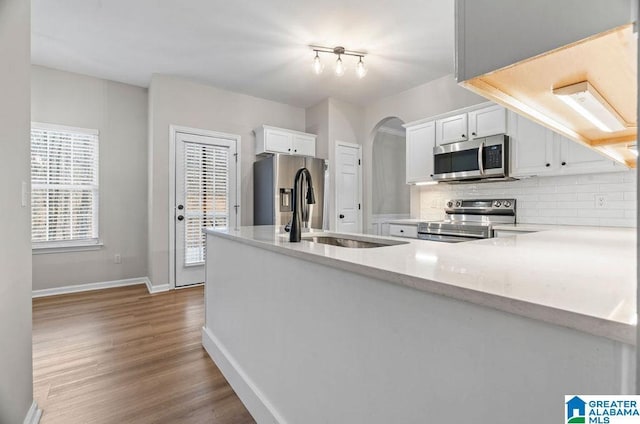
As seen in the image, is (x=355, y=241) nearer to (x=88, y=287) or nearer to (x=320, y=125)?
(x=320, y=125)

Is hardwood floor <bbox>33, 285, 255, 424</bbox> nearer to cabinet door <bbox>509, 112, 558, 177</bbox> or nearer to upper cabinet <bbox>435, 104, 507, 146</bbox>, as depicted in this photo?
cabinet door <bbox>509, 112, 558, 177</bbox>

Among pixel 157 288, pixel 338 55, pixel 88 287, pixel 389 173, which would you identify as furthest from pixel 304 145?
pixel 88 287

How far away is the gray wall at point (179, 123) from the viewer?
3.87 metres

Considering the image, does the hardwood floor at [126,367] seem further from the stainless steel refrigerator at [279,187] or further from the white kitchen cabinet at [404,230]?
the white kitchen cabinet at [404,230]

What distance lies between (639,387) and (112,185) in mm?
4905

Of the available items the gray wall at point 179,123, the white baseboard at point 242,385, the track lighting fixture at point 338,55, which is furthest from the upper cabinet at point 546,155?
the gray wall at point 179,123

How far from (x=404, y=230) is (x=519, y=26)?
318cm

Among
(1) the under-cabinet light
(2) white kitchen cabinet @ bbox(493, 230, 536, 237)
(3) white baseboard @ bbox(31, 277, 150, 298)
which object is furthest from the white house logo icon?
(3) white baseboard @ bbox(31, 277, 150, 298)

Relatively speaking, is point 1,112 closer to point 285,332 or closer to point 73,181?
point 285,332

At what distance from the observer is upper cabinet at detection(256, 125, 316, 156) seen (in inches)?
173

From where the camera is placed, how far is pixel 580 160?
8.49ft

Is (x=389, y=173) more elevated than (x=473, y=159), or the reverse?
(x=389, y=173)

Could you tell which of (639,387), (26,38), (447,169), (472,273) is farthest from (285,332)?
(447,169)

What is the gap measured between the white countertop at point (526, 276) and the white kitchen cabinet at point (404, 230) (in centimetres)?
229
